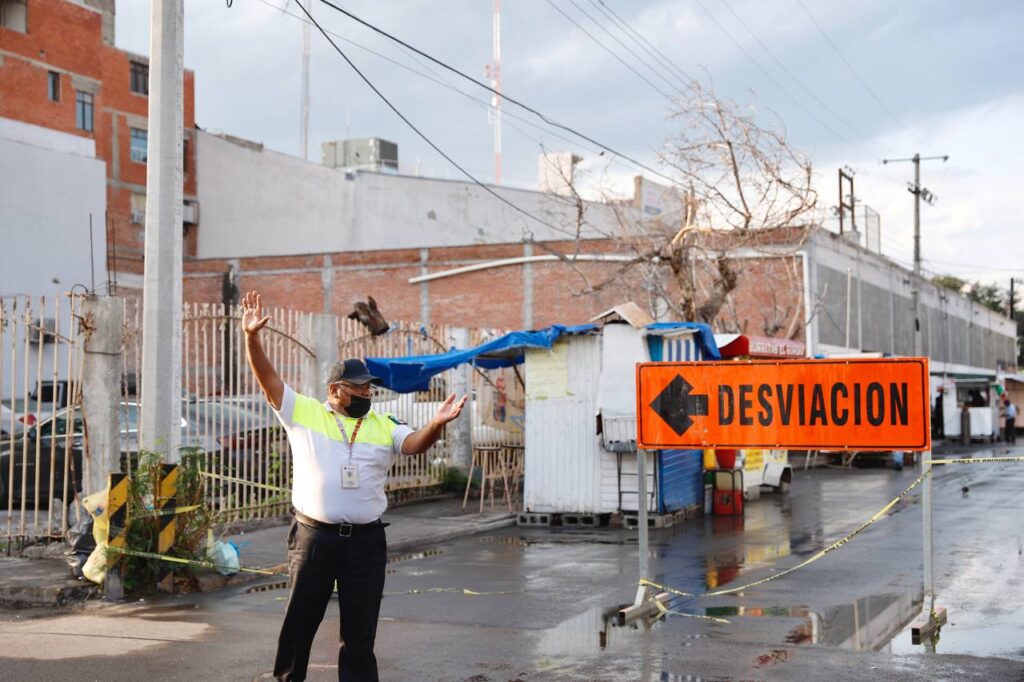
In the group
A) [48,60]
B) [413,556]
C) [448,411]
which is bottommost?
[413,556]

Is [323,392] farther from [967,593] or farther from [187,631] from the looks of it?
[967,593]

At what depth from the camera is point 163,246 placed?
10.5 metres

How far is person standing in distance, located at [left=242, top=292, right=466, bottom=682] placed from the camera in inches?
235

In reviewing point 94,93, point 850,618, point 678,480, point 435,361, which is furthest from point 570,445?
point 94,93

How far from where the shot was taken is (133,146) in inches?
1912

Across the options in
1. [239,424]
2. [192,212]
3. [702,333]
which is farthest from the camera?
[192,212]

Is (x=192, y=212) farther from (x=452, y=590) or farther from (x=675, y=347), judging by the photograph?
(x=452, y=590)

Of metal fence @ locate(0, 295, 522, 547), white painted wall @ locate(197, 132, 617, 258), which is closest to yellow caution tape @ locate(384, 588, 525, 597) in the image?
metal fence @ locate(0, 295, 522, 547)

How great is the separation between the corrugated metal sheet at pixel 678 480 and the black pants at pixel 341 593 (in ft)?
32.7

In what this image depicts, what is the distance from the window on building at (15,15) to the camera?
136 feet

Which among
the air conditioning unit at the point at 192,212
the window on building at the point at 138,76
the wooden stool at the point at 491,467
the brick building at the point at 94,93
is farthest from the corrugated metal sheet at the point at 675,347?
the window on building at the point at 138,76

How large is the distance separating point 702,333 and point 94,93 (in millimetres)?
35711

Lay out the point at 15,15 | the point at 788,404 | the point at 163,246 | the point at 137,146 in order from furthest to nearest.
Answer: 1. the point at 137,146
2. the point at 15,15
3. the point at 163,246
4. the point at 788,404

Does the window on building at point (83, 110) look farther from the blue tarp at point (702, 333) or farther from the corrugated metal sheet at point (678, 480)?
the corrugated metal sheet at point (678, 480)
